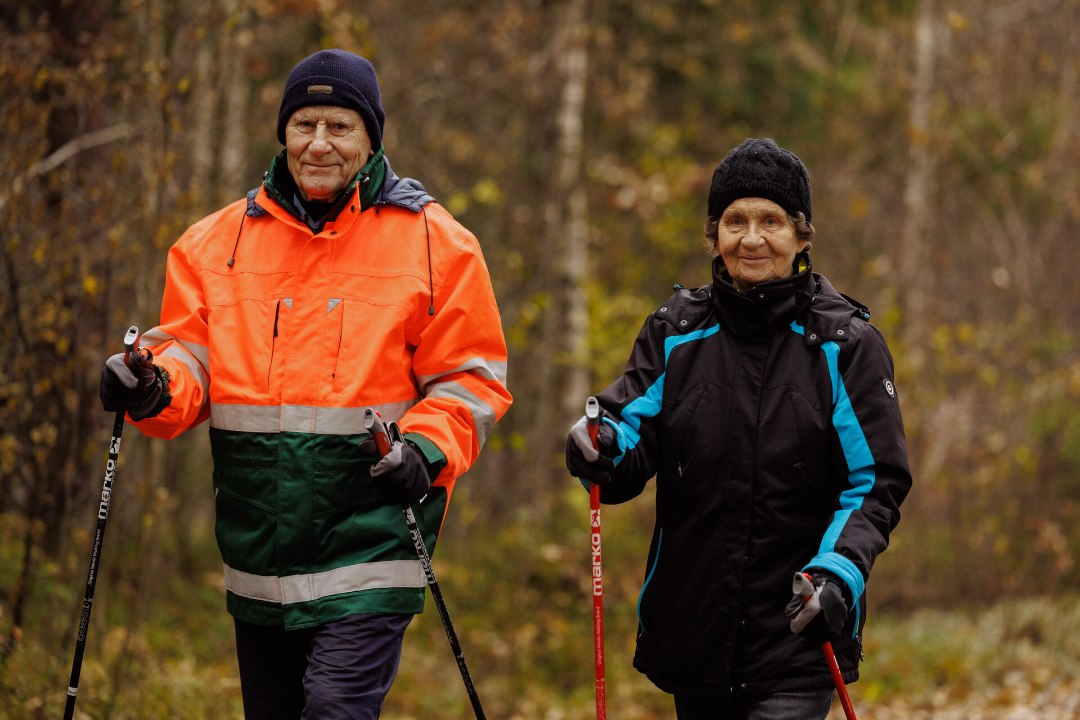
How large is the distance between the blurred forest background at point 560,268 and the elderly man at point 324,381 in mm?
1881

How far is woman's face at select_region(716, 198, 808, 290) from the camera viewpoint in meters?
3.75

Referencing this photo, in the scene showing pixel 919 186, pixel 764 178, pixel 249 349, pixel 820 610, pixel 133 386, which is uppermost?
pixel 919 186

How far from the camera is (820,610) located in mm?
3291

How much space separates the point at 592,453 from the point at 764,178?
3.20 feet

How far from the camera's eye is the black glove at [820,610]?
3.29 m

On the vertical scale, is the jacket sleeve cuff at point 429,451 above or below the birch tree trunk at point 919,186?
below

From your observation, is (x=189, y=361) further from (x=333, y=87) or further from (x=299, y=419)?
(x=333, y=87)

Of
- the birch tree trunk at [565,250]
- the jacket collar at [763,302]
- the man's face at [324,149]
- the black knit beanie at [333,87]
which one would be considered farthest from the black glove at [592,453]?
the birch tree trunk at [565,250]

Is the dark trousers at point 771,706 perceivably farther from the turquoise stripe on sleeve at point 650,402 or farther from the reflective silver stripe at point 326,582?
the reflective silver stripe at point 326,582

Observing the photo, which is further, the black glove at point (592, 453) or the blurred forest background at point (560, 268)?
the blurred forest background at point (560, 268)

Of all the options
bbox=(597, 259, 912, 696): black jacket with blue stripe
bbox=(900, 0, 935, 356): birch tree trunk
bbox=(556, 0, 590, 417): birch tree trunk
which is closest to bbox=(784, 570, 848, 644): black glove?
bbox=(597, 259, 912, 696): black jacket with blue stripe

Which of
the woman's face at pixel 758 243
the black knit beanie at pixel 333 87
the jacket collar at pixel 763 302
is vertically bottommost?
the jacket collar at pixel 763 302

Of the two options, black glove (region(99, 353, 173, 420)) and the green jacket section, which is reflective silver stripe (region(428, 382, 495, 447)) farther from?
black glove (region(99, 353, 173, 420))

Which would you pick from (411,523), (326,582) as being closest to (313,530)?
(326,582)
